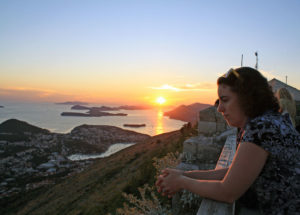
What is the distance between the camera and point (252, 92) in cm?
129

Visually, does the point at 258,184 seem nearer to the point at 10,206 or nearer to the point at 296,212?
the point at 296,212

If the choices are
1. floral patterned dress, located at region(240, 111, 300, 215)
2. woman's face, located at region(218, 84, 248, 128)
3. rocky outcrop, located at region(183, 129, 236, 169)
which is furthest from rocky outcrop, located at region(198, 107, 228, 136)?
floral patterned dress, located at region(240, 111, 300, 215)

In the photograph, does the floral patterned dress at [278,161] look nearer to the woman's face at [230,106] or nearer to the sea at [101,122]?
the woman's face at [230,106]

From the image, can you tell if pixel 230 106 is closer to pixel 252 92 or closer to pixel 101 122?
pixel 252 92

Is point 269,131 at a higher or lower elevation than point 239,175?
higher

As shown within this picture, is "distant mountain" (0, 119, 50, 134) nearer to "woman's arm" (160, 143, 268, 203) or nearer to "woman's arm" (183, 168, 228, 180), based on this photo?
"woman's arm" (183, 168, 228, 180)

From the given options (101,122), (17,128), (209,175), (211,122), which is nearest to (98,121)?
(101,122)

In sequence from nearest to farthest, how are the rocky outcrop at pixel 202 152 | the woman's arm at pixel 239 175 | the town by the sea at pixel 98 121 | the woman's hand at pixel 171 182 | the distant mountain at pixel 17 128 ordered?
the woman's arm at pixel 239 175 → the woman's hand at pixel 171 182 → the rocky outcrop at pixel 202 152 → the distant mountain at pixel 17 128 → the town by the sea at pixel 98 121

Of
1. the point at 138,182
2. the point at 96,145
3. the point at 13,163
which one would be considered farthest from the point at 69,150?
the point at 138,182

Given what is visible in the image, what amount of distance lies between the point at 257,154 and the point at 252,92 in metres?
0.41

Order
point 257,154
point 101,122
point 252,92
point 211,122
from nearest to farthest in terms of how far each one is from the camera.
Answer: point 257,154 → point 252,92 → point 211,122 → point 101,122

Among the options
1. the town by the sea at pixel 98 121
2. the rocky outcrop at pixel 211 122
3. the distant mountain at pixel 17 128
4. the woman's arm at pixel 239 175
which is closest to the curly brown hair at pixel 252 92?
the woman's arm at pixel 239 175

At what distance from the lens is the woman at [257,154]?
3.57 feet

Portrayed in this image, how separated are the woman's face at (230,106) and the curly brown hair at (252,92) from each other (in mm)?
31
